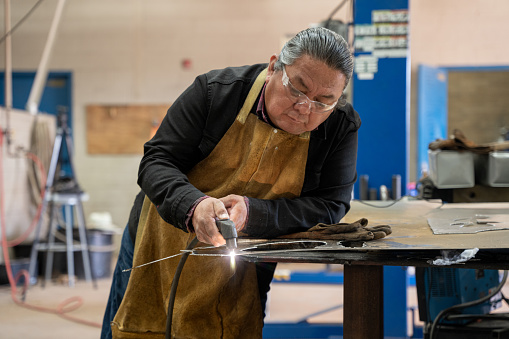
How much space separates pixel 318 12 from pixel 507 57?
219 centimetres

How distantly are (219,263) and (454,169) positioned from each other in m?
1.27

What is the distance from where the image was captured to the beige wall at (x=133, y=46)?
679 cm

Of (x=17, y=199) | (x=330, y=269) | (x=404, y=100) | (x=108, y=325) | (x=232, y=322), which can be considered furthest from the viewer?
(x=17, y=199)

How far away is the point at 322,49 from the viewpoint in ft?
4.70

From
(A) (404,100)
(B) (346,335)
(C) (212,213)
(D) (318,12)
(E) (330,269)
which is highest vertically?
(D) (318,12)

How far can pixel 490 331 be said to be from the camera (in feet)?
6.27

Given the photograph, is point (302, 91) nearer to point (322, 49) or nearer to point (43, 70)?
point (322, 49)

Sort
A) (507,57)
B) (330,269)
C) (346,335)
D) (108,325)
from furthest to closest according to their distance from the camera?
(507,57) < (330,269) < (108,325) < (346,335)

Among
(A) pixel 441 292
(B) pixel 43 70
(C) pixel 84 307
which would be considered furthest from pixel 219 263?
(B) pixel 43 70

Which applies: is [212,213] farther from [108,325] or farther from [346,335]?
[108,325]

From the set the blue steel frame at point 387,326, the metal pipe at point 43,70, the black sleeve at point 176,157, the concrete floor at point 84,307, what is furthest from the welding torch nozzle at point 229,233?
the metal pipe at point 43,70

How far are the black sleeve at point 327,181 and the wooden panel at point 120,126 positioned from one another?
5.43 meters

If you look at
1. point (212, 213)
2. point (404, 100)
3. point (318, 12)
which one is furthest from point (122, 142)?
point (212, 213)

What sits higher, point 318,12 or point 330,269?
point 318,12
